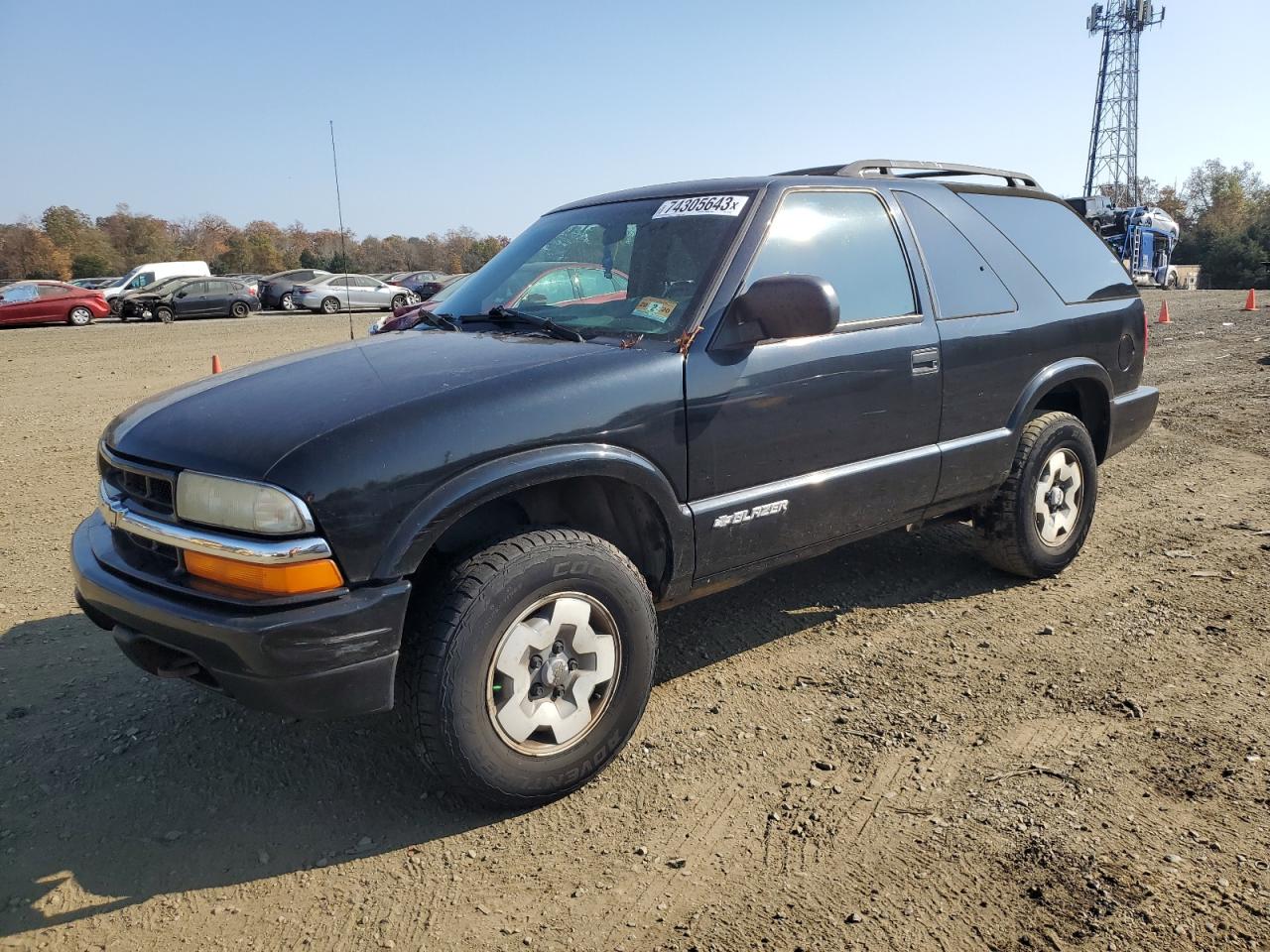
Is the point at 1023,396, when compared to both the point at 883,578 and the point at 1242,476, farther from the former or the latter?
the point at 1242,476

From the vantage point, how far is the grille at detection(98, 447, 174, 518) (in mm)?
2689

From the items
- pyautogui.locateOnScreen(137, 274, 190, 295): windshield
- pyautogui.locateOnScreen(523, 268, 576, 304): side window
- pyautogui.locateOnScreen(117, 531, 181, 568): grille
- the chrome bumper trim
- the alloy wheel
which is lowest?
the alloy wheel

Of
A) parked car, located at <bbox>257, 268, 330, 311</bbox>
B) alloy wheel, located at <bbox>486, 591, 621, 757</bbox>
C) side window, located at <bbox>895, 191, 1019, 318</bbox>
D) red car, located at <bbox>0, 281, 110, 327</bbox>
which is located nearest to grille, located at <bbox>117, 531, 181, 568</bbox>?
alloy wheel, located at <bbox>486, 591, 621, 757</bbox>

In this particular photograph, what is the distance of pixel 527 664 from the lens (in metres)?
2.77

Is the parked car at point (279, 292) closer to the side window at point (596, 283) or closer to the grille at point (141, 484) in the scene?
the side window at point (596, 283)

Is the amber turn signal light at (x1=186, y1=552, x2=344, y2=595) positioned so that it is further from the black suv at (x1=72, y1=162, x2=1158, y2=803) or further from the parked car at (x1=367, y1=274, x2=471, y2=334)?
the parked car at (x1=367, y1=274, x2=471, y2=334)

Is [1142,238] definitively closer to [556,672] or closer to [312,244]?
[556,672]

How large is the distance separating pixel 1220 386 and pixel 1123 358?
22.4 ft

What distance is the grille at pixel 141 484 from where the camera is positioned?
269 centimetres

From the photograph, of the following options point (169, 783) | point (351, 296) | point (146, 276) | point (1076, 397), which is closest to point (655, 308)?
point (169, 783)

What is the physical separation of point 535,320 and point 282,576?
1.47m

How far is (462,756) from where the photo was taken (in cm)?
262

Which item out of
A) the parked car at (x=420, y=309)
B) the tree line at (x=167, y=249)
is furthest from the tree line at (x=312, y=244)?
the parked car at (x=420, y=309)

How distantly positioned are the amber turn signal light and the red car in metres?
28.6
